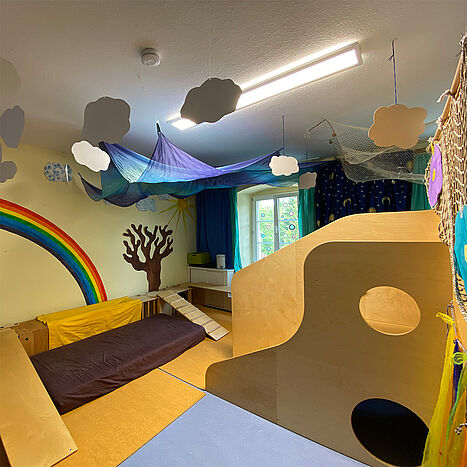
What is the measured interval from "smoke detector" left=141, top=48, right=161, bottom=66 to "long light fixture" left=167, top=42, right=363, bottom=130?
1.23 feet

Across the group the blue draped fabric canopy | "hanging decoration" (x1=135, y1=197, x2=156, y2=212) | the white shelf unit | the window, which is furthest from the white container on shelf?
the blue draped fabric canopy

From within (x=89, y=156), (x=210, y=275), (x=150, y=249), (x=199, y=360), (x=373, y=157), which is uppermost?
(x=373, y=157)

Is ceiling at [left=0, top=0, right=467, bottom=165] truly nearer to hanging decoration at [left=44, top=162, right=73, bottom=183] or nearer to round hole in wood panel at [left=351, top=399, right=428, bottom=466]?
hanging decoration at [left=44, top=162, right=73, bottom=183]

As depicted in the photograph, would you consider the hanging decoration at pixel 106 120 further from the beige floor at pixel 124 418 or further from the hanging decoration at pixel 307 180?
the hanging decoration at pixel 307 180

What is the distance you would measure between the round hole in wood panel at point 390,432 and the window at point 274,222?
2581mm

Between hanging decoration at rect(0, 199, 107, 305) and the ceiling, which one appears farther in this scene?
hanging decoration at rect(0, 199, 107, 305)

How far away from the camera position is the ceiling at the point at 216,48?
1.16 meters

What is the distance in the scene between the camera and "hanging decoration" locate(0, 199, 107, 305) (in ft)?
9.00

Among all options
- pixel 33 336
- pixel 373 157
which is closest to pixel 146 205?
pixel 33 336

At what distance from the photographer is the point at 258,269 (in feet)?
7.34

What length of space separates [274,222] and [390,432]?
3.17 m

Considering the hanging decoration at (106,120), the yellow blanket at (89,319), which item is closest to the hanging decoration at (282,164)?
the hanging decoration at (106,120)

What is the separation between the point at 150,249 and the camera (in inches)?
161

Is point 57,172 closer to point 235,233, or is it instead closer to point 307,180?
point 235,233
